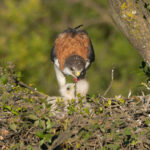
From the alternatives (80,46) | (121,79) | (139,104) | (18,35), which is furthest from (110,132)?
(18,35)

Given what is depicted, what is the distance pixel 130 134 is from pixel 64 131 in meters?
0.82

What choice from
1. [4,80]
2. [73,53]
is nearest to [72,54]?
[73,53]

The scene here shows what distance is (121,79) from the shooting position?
14891 mm

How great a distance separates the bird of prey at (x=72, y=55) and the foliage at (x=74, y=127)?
6.62 ft

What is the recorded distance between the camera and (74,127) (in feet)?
17.0

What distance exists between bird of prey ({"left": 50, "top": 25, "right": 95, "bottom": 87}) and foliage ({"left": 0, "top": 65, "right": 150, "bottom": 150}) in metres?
2.02

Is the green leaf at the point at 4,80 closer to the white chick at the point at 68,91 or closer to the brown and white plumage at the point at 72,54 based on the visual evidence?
the white chick at the point at 68,91

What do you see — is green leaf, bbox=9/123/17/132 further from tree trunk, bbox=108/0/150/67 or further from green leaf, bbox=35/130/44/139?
tree trunk, bbox=108/0/150/67

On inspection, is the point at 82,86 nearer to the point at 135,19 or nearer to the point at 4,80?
the point at 4,80

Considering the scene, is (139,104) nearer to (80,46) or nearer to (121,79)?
(80,46)

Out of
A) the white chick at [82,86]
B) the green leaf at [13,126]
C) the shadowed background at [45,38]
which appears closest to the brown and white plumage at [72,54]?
the white chick at [82,86]

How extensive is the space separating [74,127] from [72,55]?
113 inches

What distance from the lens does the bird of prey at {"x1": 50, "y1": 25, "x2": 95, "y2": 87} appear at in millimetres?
7578

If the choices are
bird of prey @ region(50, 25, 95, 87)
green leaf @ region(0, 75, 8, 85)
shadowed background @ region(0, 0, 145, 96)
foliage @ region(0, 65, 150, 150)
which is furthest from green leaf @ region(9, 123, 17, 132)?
shadowed background @ region(0, 0, 145, 96)
